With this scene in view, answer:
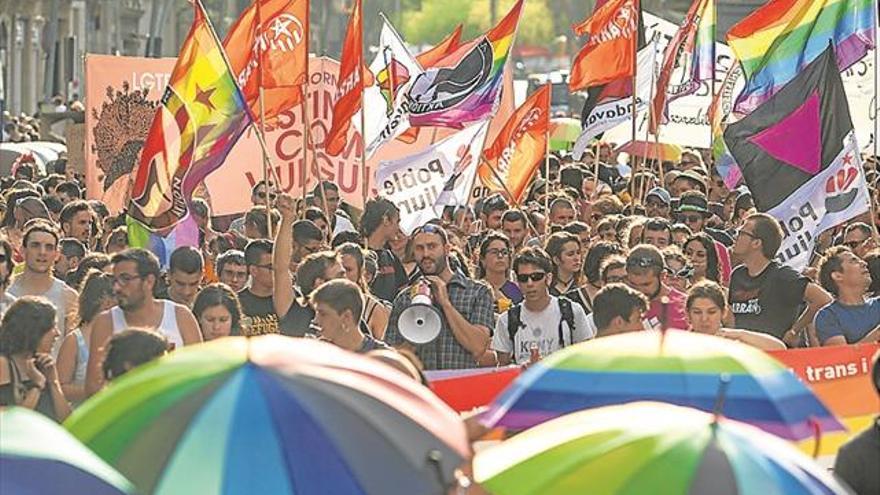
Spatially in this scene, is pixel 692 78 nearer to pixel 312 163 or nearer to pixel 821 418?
pixel 312 163

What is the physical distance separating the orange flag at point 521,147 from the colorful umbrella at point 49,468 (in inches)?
461

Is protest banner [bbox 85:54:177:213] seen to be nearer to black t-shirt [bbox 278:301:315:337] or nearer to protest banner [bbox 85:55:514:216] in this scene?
protest banner [bbox 85:55:514:216]

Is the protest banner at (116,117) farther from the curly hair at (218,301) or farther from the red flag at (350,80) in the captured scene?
the curly hair at (218,301)

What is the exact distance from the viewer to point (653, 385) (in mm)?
6020

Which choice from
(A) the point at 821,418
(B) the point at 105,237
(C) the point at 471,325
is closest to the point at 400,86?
(B) the point at 105,237

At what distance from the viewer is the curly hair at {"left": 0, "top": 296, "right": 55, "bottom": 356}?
309 inches

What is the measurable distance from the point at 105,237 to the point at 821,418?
832 cm

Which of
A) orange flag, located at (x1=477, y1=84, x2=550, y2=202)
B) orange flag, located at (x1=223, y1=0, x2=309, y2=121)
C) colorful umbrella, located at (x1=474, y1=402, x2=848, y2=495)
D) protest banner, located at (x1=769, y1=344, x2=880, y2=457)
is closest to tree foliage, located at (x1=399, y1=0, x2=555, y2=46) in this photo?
orange flag, located at (x1=477, y1=84, x2=550, y2=202)

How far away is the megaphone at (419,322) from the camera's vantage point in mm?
10148

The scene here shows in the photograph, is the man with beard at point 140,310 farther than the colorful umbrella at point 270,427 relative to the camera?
Yes

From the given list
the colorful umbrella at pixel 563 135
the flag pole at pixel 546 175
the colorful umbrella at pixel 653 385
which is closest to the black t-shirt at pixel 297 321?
the colorful umbrella at pixel 653 385

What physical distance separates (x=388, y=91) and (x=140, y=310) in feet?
25.8

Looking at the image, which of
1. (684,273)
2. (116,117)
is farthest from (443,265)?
(116,117)

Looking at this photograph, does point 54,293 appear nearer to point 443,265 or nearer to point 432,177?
point 443,265
